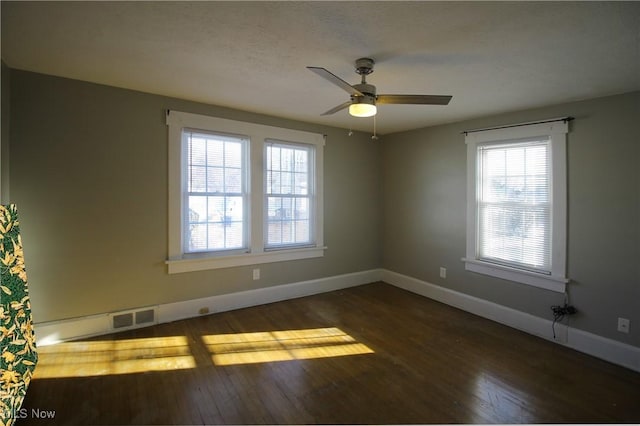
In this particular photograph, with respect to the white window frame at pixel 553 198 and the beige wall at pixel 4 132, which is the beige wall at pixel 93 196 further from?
the white window frame at pixel 553 198

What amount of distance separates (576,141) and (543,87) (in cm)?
76

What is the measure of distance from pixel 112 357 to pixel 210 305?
3.74 ft

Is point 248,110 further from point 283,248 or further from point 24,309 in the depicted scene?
point 24,309

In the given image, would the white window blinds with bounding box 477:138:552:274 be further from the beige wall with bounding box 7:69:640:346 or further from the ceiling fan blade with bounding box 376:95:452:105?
the ceiling fan blade with bounding box 376:95:452:105

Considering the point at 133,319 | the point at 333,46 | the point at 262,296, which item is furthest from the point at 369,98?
the point at 133,319

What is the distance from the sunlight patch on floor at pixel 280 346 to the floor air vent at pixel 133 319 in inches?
28.1

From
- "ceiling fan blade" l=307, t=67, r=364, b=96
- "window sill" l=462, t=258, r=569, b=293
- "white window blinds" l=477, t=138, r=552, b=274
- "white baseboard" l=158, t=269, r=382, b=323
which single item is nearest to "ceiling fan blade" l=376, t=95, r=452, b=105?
"ceiling fan blade" l=307, t=67, r=364, b=96

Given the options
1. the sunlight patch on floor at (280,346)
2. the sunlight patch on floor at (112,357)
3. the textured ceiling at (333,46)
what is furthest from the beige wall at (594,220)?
the sunlight patch on floor at (112,357)

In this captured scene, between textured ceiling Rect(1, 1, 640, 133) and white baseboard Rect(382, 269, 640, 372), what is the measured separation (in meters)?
2.31

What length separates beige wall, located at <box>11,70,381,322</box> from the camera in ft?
9.24

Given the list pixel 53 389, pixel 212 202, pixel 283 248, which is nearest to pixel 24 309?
pixel 53 389

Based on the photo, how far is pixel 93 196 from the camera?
3078 millimetres

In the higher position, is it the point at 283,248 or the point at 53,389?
the point at 283,248

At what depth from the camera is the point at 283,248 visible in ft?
14.3
